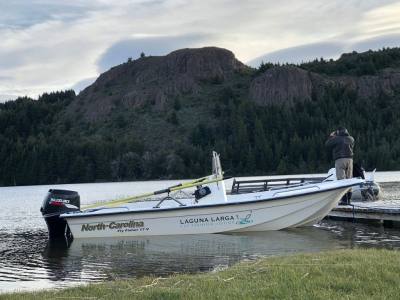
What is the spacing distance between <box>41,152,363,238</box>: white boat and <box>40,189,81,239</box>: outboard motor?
35 mm

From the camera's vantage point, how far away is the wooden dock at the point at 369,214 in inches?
861

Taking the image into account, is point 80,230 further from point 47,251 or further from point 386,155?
point 386,155

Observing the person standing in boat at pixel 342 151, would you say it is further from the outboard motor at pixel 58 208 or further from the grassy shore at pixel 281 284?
the grassy shore at pixel 281 284

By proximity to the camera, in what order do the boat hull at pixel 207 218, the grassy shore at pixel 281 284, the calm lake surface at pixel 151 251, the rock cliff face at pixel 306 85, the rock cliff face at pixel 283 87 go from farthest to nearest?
the rock cliff face at pixel 283 87
the rock cliff face at pixel 306 85
the boat hull at pixel 207 218
the calm lake surface at pixel 151 251
the grassy shore at pixel 281 284

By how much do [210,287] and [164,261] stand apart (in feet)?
25.6

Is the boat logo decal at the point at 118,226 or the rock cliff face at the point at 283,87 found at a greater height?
the rock cliff face at the point at 283,87

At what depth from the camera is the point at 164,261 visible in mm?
17078

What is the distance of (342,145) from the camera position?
22.2m

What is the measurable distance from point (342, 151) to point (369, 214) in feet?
8.92

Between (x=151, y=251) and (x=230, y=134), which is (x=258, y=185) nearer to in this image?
(x=151, y=251)

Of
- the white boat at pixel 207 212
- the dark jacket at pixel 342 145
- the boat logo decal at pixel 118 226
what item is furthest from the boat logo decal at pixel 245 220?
Result: the dark jacket at pixel 342 145

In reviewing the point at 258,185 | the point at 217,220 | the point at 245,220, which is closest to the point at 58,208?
the point at 217,220

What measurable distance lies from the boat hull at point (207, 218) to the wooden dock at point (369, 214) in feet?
5.33

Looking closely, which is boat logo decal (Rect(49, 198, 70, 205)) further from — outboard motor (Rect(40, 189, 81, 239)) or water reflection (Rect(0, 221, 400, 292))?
water reflection (Rect(0, 221, 400, 292))
